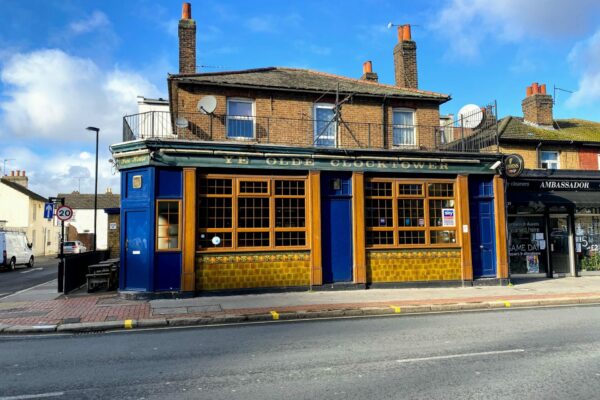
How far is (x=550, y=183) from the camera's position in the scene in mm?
17750

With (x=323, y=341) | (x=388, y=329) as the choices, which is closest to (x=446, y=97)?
(x=388, y=329)

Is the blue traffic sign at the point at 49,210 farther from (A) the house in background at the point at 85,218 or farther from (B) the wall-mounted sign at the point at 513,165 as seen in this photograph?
(A) the house in background at the point at 85,218

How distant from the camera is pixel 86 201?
5788 centimetres

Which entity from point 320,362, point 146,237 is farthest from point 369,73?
point 320,362

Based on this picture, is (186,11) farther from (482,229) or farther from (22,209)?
(22,209)

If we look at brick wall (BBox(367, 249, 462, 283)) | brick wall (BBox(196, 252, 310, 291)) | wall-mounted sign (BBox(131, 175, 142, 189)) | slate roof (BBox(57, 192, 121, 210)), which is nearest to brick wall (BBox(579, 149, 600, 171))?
brick wall (BBox(367, 249, 462, 283))

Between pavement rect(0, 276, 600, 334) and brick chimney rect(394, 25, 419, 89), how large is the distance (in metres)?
10.2

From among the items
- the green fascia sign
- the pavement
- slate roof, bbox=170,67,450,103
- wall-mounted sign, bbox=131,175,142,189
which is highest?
slate roof, bbox=170,67,450,103

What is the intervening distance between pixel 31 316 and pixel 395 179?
10691 mm

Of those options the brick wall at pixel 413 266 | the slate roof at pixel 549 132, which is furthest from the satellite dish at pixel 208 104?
the slate roof at pixel 549 132

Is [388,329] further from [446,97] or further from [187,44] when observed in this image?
[187,44]

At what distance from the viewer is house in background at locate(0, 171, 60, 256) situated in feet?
133

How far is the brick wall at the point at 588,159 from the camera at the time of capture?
74.2 ft

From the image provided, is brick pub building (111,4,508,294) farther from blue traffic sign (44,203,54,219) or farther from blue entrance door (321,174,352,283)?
blue traffic sign (44,203,54,219)
